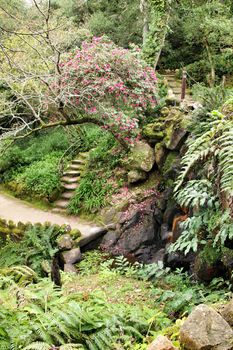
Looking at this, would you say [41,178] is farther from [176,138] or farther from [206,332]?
[206,332]

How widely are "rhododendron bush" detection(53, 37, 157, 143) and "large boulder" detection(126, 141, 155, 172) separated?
35 centimetres

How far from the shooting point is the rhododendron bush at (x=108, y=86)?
9.87 meters

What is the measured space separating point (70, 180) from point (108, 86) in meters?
3.46

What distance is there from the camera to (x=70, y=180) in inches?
465

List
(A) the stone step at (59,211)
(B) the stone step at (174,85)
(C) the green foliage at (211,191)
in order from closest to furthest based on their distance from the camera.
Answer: (C) the green foliage at (211,191), (A) the stone step at (59,211), (B) the stone step at (174,85)

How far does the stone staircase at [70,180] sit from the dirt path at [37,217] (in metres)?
0.36

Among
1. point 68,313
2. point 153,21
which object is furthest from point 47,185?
point 68,313

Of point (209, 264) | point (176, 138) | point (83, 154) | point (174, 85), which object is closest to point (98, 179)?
point (83, 154)

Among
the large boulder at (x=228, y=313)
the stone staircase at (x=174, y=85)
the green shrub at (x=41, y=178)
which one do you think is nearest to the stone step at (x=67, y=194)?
the green shrub at (x=41, y=178)

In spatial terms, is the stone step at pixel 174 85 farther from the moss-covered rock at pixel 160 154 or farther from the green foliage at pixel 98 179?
the moss-covered rock at pixel 160 154

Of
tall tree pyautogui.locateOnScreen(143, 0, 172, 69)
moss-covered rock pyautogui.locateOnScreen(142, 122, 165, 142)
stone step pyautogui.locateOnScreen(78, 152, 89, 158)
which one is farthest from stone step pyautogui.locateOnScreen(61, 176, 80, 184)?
tall tree pyautogui.locateOnScreen(143, 0, 172, 69)

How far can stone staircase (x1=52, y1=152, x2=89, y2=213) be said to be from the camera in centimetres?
1127

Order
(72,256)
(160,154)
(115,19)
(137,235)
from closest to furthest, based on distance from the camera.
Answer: (72,256) < (137,235) < (160,154) < (115,19)

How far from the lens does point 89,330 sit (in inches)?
121
